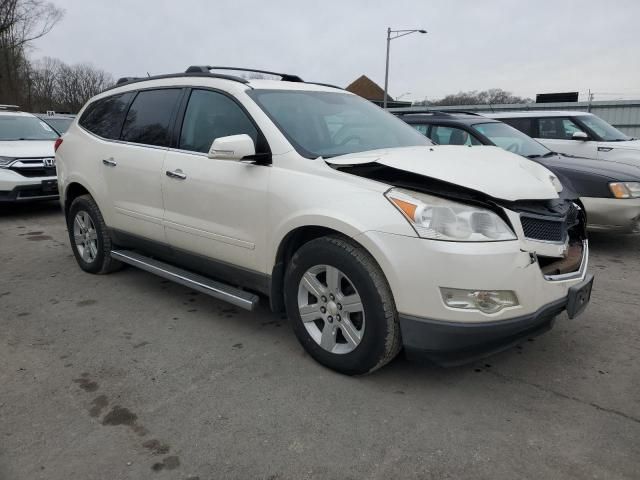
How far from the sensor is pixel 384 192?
104 inches

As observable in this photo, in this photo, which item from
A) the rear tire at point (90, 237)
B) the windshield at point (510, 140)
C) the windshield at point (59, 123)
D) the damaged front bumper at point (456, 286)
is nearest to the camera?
the damaged front bumper at point (456, 286)

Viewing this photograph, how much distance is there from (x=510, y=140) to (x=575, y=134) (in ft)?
7.11

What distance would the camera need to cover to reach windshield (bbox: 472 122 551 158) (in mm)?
6340

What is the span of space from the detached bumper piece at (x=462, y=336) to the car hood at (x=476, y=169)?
0.63 m

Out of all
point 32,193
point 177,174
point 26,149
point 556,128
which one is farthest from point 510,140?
point 26,149

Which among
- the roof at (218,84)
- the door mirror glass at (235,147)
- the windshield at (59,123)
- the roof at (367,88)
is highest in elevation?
the roof at (367,88)

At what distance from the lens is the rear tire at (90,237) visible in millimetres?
4680

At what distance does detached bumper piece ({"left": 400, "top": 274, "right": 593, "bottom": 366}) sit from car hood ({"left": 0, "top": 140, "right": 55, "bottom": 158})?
25.1 ft

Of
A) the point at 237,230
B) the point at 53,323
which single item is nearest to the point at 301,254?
the point at 237,230

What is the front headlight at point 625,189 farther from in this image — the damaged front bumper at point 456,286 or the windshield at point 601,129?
the damaged front bumper at point 456,286

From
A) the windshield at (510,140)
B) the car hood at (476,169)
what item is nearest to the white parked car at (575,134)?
the windshield at (510,140)

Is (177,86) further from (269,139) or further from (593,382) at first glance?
(593,382)

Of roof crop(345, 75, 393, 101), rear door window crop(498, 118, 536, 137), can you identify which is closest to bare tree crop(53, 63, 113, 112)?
roof crop(345, 75, 393, 101)

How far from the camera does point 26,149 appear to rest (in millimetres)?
8188
